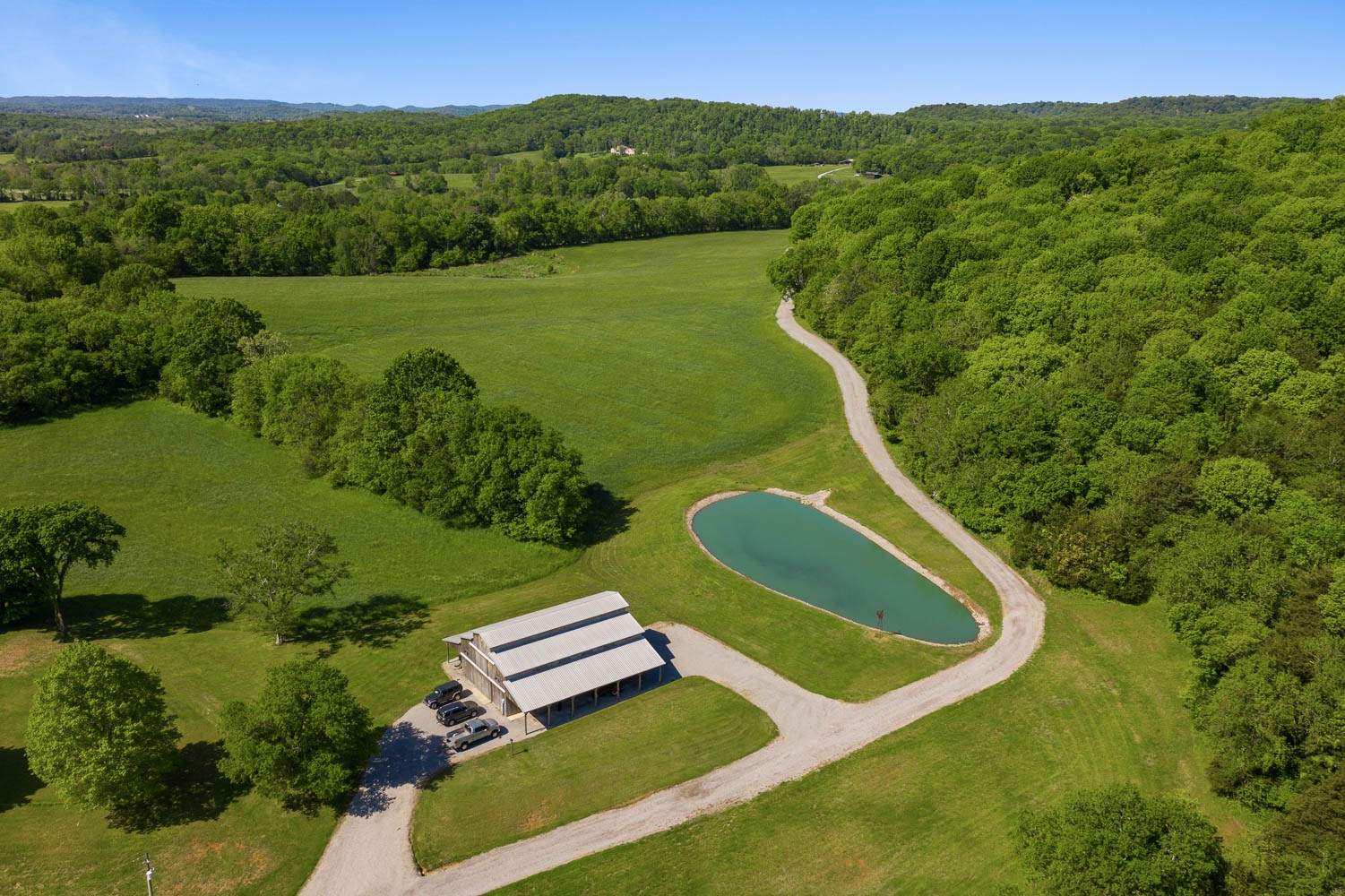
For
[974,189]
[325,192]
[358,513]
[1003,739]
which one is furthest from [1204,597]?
[325,192]

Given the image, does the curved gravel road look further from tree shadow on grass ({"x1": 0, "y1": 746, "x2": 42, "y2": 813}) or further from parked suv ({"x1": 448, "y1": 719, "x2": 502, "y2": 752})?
tree shadow on grass ({"x1": 0, "y1": 746, "x2": 42, "y2": 813})

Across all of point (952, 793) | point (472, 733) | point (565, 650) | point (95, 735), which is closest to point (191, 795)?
point (95, 735)

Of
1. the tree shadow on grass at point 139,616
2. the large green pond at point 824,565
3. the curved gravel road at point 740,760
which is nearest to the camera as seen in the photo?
the curved gravel road at point 740,760

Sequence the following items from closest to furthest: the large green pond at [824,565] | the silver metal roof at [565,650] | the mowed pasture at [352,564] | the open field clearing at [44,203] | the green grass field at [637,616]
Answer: the green grass field at [637,616]
the mowed pasture at [352,564]
the silver metal roof at [565,650]
the large green pond at [824,565]
the open field clearing at [44,203]

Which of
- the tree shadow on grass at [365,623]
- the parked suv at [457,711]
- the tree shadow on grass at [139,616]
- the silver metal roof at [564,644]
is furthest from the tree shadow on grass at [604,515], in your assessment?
the tree shadow on grass at [139,616]

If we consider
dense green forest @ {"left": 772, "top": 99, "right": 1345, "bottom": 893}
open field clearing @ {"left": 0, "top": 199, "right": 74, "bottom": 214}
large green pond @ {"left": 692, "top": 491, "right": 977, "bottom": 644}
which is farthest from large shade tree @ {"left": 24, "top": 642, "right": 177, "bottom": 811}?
open field clearing @ {"left": 0, "top": 199, "right": 74, "bottom": 214}

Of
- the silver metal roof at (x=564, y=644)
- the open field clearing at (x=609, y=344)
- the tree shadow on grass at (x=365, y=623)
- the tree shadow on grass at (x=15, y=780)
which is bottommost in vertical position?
the tree shadow on grass at (x=15, y=780)

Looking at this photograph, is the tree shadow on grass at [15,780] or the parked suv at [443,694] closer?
the tree shadow on grass at [15,780]

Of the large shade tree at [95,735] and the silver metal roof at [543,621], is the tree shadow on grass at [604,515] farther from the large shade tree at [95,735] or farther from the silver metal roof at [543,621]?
the large shade tree at [95,735]
